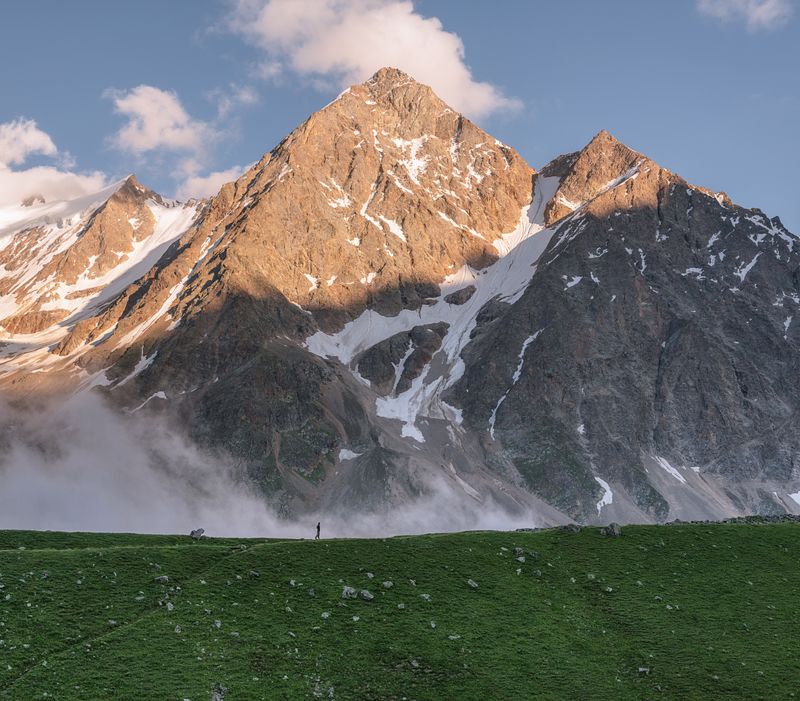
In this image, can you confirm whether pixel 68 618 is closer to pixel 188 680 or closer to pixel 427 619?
pixel 188 680

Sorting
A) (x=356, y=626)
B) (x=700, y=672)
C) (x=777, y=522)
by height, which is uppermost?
(x=777, y=522)

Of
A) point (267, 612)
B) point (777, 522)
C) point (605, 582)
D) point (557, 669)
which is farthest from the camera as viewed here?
point (777, 522)

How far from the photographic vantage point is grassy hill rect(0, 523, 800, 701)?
123 ft

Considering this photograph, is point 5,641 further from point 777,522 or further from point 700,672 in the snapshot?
point 777,522

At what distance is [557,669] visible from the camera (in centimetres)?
4066

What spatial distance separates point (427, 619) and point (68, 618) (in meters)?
17.5

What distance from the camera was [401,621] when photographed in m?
43.8

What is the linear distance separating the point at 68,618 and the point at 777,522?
184ft

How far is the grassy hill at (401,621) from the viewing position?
37.5m

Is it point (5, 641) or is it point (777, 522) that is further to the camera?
point (777, 522)

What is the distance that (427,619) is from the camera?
146 ft

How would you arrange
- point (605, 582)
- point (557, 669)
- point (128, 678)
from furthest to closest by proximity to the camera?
1. point (605, 582)
2. point (557, 669)
3. point (128, 678)

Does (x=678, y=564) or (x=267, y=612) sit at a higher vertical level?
(x=678, y=564)

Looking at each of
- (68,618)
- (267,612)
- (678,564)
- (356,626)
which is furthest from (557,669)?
(68,618)
